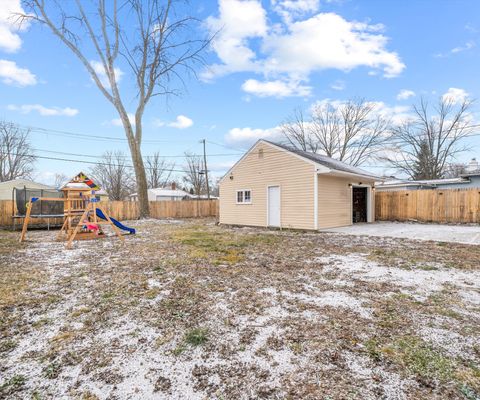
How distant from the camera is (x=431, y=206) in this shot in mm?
13586

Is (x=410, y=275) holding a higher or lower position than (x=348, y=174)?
lower

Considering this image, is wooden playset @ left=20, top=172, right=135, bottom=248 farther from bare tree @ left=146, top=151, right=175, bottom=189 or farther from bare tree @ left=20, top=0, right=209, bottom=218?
bare tree @ left=146, top=151, right=175, bottom=189

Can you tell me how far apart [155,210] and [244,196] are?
29.8ft

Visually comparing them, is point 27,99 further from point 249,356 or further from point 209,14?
point 249,356

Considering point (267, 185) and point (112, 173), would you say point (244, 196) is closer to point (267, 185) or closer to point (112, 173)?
point (267, 185)

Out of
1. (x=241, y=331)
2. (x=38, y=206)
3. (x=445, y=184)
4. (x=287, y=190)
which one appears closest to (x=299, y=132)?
(x=445, y=184)

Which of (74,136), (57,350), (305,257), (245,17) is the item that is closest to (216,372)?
(57,350)

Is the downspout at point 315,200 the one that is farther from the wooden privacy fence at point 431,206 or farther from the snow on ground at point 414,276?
the wooden privacy fence at point 431,206

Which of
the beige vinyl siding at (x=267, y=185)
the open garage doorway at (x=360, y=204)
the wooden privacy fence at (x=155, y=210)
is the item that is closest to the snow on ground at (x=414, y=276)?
the beige vinyl siding at (x=267, y=185)

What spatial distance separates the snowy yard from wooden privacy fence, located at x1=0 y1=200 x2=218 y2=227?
10792mm

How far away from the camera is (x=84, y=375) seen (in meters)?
1.89

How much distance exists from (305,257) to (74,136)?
998 inches

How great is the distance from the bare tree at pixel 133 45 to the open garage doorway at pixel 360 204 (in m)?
11.9

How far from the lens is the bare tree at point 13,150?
26150mm
